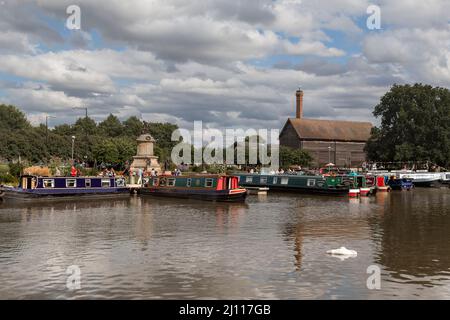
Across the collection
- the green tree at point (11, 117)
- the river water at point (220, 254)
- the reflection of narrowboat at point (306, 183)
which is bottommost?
the river water at point (220, 254)

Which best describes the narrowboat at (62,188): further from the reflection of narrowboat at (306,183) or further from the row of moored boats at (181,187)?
the reflection of narrowboat at (306,183)

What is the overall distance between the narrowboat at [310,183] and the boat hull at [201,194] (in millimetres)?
10602

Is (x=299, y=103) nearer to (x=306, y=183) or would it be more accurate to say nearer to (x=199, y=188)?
(x=306, y=183)

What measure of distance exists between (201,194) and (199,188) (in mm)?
871

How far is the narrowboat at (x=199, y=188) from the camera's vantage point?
1422 inches

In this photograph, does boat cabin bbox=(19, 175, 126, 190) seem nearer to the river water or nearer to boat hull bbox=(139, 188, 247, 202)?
boat hull bbox=(139, 188, 247, 202)

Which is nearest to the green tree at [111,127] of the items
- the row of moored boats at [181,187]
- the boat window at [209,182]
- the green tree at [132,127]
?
the green tree at [132,127]

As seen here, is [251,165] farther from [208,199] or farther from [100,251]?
[100,251]

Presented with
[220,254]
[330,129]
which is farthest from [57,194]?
[330,129]

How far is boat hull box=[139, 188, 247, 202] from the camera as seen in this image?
35969 mm

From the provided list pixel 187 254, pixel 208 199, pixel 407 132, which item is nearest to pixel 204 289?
pixel 187 254

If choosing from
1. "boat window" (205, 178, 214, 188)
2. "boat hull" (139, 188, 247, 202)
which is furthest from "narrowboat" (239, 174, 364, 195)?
Answer: "boat window" (205, 178, 214, 188)
